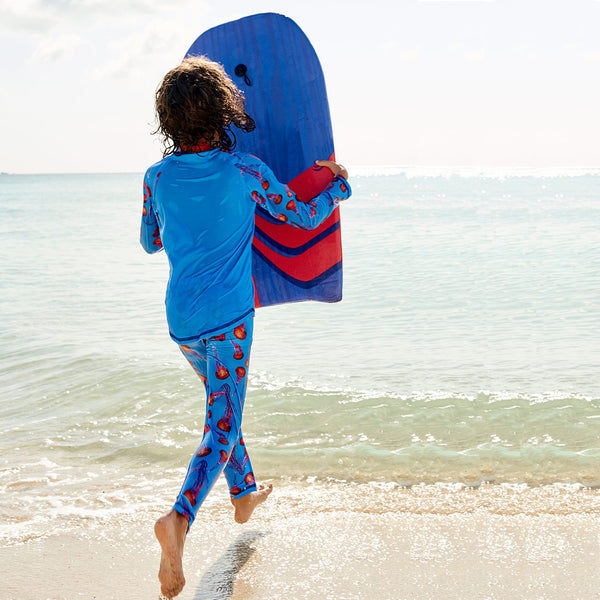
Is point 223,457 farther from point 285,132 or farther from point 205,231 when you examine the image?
point 285,132

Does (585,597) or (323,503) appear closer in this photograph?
(585,597)

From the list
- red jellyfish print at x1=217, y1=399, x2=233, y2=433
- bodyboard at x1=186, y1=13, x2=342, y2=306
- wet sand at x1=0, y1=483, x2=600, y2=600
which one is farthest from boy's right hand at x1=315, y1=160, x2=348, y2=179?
wet sand at x1=0, y1=483, x2=600, y2=600

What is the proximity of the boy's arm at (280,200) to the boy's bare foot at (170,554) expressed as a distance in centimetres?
99

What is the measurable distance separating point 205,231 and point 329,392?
2.67 metres

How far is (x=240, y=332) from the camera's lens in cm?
221

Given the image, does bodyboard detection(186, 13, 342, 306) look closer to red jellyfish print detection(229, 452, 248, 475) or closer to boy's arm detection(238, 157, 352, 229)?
boy's arm detection(238, 157, 352, 229)

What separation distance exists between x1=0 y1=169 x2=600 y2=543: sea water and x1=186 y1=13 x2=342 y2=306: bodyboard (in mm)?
908

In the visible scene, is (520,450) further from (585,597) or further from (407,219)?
(407,219)

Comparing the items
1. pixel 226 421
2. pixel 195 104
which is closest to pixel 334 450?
pixel 226 421

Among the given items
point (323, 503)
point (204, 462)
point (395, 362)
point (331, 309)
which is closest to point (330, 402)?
point (395, 362)

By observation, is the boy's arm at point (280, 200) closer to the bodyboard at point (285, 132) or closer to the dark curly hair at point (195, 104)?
the dark curly hair at point (195, 104)

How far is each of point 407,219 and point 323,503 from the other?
2273 centimetres

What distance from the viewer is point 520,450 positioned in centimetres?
353

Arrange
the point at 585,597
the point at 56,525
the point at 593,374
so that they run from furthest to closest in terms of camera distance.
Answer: the point at 593,374, the point at 56,525, the point at 585,597
